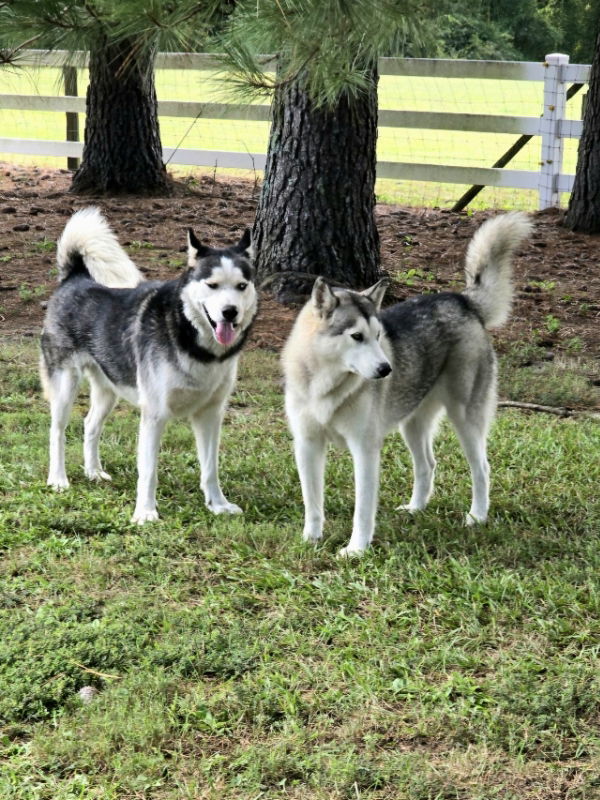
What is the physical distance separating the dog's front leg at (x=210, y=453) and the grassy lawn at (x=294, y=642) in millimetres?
119

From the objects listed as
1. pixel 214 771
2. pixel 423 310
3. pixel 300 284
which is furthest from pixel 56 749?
pixel 300 284

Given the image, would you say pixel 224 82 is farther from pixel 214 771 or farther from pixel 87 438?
pixel 214 771

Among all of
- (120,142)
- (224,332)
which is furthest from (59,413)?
(120,142)

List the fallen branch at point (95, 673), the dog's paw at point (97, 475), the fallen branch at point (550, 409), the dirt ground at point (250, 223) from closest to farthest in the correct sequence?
1. the fallen branch at point (95, 673)
2. the dog's paw at point (97, 475)
3. the fallen branch at point (550, 409)
4. the dirt ground at point (250, 223)

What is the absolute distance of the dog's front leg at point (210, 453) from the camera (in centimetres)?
524

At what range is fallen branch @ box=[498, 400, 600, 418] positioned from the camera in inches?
265

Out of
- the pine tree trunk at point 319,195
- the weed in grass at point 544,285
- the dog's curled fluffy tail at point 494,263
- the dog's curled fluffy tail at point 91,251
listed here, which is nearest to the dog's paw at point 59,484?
the dog's curled fluffy tail at point 91,251

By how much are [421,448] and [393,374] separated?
610 millimetres

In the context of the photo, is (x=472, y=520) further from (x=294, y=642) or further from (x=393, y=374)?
(x=294, y=642)

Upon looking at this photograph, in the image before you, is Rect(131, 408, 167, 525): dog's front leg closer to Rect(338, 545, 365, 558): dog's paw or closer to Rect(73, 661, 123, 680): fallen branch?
Rect(338, 545, 365, 558): dog's paw

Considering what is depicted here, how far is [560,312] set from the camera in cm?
871

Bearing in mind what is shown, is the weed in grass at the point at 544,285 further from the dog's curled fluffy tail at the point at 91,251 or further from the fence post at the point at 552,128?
the dog's curled fluffy tail at the point at 91,251

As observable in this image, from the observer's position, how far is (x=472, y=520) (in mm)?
5016

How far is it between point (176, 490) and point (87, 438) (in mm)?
605
